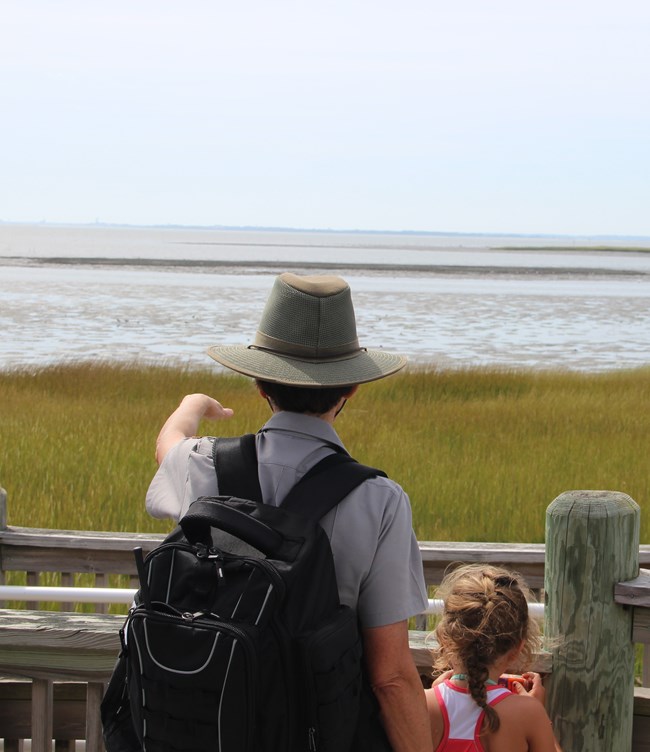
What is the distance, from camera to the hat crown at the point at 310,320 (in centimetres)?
244

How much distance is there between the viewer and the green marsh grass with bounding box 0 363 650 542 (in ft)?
26.7

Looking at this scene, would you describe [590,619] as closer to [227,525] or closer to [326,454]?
[326,454]

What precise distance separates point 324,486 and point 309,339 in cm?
35

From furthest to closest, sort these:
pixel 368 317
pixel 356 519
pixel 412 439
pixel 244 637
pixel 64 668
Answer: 1. pixel 368 317
2. pixel 412 439
3. pixel 64 668
4. pixel 356 519
5. pixel 244 637

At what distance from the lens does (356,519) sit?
222 cm

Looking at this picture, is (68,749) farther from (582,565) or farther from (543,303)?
(543,303)

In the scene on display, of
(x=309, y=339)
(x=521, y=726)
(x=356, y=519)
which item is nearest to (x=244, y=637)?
(x=356, y=519)

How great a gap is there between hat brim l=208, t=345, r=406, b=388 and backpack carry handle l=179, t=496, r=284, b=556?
1.02ft

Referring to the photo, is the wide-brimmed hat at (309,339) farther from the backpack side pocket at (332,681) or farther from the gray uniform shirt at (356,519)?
the backpack side pocket at (332,681)

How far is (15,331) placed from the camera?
123ft

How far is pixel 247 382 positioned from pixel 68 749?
16859 mm

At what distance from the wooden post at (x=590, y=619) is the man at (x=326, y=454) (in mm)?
513

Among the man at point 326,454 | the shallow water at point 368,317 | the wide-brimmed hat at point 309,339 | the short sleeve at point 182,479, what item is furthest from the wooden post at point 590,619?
the shallow water at point 368,317

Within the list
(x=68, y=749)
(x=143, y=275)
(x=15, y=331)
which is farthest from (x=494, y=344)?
(x=143, y=275)
